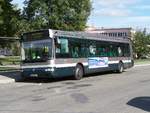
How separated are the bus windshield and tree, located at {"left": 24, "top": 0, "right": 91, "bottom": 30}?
89.6 feet

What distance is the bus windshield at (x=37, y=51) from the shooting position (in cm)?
2236

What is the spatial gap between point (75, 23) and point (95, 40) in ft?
84.5

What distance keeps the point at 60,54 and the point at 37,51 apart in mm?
1228

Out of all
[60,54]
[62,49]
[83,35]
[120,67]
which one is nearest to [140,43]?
[120,67]

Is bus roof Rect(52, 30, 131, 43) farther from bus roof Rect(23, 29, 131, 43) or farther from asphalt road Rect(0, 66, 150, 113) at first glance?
asphalt road Rect(0, 66, 150, 113)

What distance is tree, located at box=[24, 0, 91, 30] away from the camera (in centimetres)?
5125

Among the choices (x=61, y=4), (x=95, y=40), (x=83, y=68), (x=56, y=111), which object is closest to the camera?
(x=56, y=111)

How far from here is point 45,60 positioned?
2239 cm

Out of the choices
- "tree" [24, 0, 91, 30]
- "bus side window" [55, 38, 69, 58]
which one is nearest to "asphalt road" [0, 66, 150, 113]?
"bus side window" [55, 38, 69, 58]

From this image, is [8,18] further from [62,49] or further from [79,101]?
[79,101]

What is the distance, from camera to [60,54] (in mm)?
22922

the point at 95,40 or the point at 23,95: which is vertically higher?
the point at 95,40

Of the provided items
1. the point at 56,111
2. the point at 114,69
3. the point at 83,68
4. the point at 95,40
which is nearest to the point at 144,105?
the point at 56,111

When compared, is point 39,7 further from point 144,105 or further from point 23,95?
point 144,105
